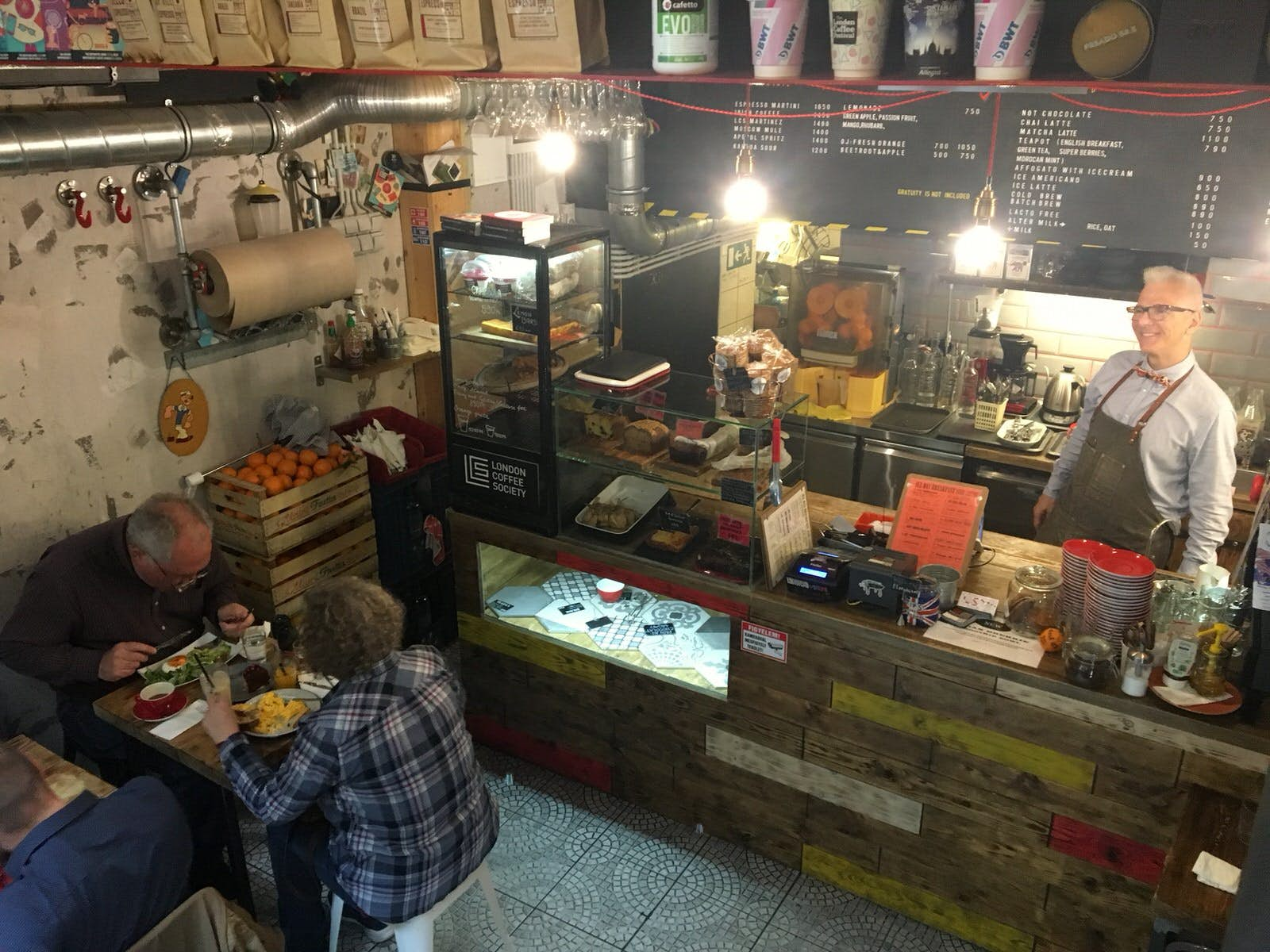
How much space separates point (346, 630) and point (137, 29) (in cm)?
238

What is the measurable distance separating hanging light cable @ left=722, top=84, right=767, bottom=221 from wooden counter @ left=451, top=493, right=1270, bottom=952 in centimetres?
156

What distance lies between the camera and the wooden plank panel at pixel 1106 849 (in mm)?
3086

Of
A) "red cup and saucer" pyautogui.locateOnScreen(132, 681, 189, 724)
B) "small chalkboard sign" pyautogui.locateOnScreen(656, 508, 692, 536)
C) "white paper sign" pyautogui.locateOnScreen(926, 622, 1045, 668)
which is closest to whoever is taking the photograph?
"white paper sign" pyautogui.locateOnScreen(926, 622, 1045, 668)

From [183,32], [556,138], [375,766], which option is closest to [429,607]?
[556,138]

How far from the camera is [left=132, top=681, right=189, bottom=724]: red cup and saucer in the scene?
3254 mm

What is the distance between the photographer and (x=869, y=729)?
3.47 metres

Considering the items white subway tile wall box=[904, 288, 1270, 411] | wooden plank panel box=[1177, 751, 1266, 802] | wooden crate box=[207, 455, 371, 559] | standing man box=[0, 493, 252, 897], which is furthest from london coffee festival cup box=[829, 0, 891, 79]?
white subway tile wall box=[904, 288, 1270, 411]

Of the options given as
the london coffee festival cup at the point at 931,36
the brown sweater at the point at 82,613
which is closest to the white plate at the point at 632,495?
the brown sweater at the point at 82,613

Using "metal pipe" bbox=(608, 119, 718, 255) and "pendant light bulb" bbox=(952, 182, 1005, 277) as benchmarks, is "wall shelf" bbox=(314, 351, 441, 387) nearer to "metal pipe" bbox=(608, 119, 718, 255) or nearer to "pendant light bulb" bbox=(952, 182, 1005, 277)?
"metal pipe" bbox=(608, 119, 718, 255)

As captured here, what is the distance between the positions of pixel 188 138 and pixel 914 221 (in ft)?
12.0

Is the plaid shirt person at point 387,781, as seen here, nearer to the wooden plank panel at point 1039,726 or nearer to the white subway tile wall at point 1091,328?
the wooden plank panel at point 1039,726

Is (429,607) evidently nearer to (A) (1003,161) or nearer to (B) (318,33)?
(B) (318,33)

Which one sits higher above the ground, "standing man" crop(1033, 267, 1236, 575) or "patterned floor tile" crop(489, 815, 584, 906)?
"standing man" crop(1033, 267, 1236, 575)

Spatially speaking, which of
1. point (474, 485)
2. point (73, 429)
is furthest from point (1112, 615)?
point (73, 429)
